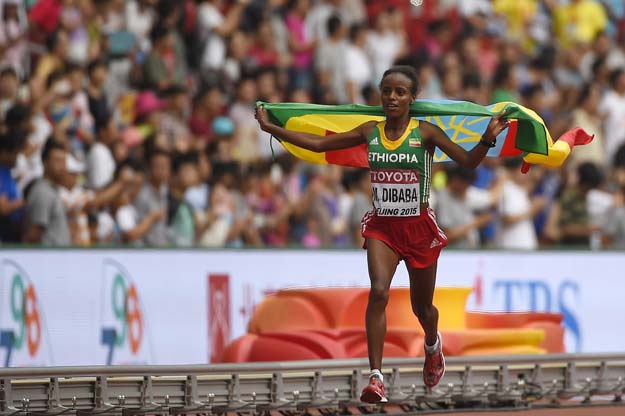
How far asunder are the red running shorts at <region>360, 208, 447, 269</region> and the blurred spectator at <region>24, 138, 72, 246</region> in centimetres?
500

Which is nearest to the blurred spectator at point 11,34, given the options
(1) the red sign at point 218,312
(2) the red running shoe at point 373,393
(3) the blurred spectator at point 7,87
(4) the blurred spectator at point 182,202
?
(3) the blurred spectator at point 7,87

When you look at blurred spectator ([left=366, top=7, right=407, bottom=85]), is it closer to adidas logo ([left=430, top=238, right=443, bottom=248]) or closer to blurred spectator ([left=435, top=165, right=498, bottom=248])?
blurred spectator ([left=435, top=165, right=498, bottom=248])

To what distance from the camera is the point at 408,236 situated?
1023 cm

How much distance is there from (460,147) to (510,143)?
1.30 meters

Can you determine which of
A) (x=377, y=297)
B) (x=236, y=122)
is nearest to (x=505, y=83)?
(x=236, y=122)

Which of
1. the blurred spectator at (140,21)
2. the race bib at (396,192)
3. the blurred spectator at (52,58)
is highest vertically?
the blurred spectator at (140,21)

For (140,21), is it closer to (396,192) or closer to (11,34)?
(11,34)

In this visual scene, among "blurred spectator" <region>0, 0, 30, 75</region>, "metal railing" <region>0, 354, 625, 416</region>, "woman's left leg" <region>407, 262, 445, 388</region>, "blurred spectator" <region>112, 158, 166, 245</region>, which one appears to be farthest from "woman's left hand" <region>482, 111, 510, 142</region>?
"blurred spectator" <region>0, 0, 30, 75</region>

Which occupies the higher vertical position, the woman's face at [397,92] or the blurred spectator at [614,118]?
the blurred spectator at [614,118]

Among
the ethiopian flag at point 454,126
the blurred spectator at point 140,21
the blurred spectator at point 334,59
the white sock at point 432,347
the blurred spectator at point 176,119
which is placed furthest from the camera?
the blurred spectator at point 334,59

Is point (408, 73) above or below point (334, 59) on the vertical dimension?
below

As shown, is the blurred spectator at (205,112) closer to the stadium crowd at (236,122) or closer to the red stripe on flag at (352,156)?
the stadium crowd at (236,122)

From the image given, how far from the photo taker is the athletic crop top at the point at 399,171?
1008 centimetres

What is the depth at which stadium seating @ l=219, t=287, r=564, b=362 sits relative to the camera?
12.8m
